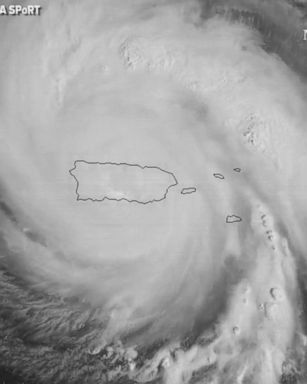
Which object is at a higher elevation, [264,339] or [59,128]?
[59,128]

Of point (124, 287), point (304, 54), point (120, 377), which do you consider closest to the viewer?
point (120, 377)

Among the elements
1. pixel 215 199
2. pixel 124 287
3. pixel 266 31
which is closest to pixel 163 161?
pixel 215 199

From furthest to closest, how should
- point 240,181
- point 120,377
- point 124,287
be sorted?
point 240,181, point 124,287, point 120,377

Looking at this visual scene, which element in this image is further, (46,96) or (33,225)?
(46,96)

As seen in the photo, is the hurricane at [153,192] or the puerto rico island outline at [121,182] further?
the puerto rico island outline at [121,182]

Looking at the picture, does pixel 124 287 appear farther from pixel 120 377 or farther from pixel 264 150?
pixel 264 150
